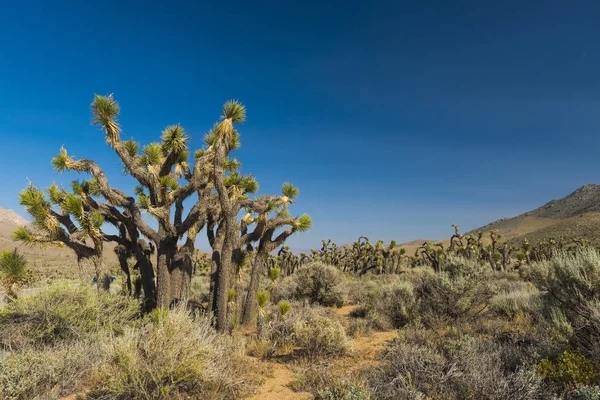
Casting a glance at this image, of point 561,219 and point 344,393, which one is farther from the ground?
point 561,219

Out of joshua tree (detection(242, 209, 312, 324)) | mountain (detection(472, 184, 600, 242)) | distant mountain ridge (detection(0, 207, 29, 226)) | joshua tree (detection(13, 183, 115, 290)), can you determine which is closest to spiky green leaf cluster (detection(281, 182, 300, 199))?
joshua tree (detection(242, 209, 312, 324))

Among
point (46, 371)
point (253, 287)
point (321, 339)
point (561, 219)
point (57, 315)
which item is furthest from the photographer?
point (561, 219)

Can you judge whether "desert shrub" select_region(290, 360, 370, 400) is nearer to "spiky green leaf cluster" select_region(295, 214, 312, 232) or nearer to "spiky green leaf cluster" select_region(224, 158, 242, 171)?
"spiky green leaf cluster" select_region(295, 214, 312, 232)

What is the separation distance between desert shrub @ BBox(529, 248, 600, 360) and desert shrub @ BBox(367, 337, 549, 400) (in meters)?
1.11

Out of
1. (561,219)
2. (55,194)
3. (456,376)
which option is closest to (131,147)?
(55,194)

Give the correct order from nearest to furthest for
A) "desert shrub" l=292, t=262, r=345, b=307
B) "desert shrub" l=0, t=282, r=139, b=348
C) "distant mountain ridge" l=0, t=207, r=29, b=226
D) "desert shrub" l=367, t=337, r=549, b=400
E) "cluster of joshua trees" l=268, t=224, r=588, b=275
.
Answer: "desert shrub" l=367, t=337, r=549, b=400
"desert shrub" l=0, t=282, r=139, b=348
"desert shrub" l=292, t=262, r=345, b=307
"cluster of joshua trees" l=268, t=224, r=588, b=275
"distant mountain ridge" l=0, t=207, r=29, b=226

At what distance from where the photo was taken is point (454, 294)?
9.58m

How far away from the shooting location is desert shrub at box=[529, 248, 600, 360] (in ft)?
17.8

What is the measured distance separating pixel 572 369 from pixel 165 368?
6.13 meters

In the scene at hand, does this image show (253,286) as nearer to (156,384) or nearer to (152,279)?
(152,279)

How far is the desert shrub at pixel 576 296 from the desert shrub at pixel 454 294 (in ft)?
8.53

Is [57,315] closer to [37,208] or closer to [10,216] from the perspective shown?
[37,208]

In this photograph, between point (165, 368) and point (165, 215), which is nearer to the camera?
point (165, 368)

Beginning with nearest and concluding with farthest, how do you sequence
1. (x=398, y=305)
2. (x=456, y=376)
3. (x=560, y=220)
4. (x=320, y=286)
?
1. (x=456, y=376)
2. (x=398, y=305)
3. (x=320, y=286)
4. (x=560, y=220)
